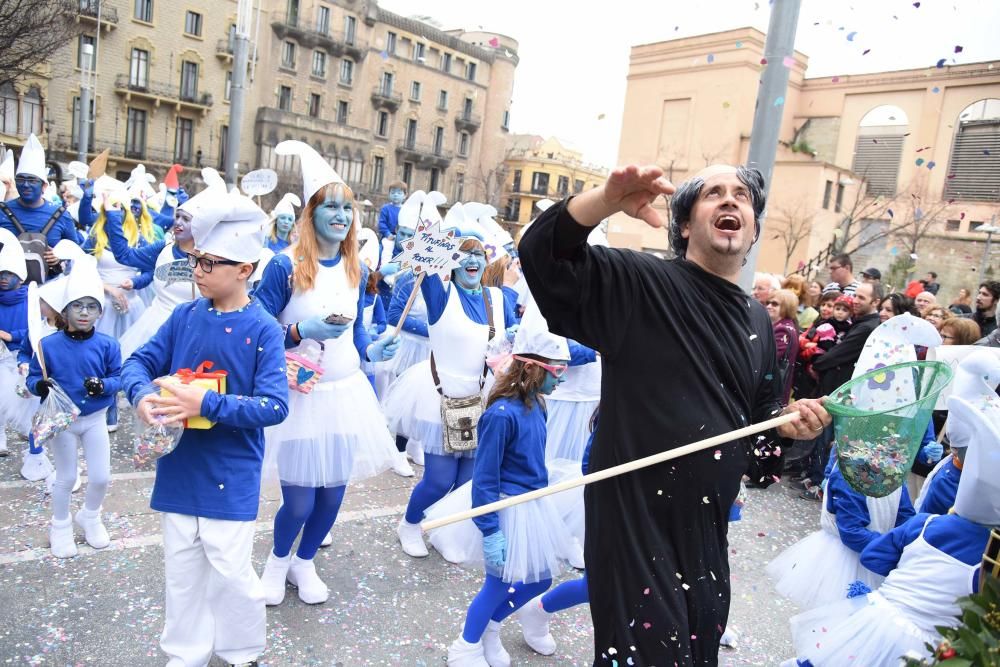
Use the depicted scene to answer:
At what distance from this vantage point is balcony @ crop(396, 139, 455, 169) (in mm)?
51938

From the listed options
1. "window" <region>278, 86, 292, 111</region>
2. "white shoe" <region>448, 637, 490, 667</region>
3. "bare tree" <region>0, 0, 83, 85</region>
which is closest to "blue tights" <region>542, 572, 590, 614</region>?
"white shoe" <region>448, 637, 490, 667</region>

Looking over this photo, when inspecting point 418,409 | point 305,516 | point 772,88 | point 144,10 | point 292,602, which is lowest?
point 292,602

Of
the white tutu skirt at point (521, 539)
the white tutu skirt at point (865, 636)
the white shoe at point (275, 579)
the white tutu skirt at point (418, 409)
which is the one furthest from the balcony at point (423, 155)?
the white tutu skirt at point (865, 636)

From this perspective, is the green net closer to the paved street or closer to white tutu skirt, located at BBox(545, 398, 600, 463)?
the paved street

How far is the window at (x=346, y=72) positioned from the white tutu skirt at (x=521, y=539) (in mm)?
48628

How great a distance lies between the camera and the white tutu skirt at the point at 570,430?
17.2ft

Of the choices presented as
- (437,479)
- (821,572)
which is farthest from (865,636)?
(437,479)

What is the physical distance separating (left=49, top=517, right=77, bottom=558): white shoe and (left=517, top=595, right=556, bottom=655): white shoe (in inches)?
99.7

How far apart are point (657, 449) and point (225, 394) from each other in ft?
5.62

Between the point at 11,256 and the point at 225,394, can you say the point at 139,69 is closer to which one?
the point at 11,256

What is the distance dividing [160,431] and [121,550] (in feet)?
6.30

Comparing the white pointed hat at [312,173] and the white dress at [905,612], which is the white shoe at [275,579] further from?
the white dress at [905,612]

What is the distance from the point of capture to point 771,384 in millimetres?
2320

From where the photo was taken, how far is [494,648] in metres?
3.46
